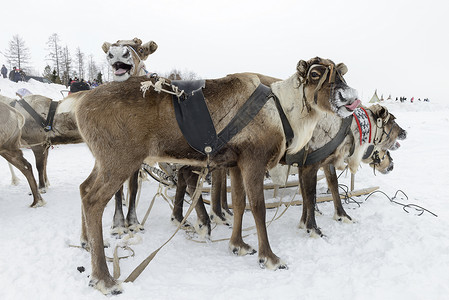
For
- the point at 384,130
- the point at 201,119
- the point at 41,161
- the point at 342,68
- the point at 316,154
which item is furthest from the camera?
the point at 41,161

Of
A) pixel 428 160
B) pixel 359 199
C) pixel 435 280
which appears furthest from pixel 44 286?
pixel 428 160

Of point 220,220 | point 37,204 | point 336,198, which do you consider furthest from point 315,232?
point 37,204

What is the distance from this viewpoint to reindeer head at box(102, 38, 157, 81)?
3275 mm

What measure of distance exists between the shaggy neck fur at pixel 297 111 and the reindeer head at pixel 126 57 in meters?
1.72

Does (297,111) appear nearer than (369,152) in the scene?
Yes

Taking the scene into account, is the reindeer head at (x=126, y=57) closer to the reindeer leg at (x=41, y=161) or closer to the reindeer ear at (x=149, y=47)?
the reindeer ear at (x=149, y=47)

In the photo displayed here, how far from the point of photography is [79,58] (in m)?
59.5

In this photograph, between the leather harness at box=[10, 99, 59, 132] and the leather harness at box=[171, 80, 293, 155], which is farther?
the leather harness at box=[10, 99, 59, 132]

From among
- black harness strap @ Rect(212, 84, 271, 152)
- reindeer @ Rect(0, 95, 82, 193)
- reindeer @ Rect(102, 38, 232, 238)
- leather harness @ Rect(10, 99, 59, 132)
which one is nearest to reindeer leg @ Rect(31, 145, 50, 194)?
reindeer @ Rect(0, 95, 82, 193)

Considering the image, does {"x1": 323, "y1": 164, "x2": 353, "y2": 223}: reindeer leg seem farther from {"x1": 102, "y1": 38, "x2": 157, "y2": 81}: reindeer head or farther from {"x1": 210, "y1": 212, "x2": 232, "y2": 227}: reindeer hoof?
{"x1": 102, "y1": 38, "x2": 157, "y2": 81}: reindeer head

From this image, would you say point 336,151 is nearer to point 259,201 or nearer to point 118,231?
point 259,201

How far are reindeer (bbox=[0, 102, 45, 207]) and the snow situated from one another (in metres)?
0.36

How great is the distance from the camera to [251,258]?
3420mm

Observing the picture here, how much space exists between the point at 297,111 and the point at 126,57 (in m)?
2.03
